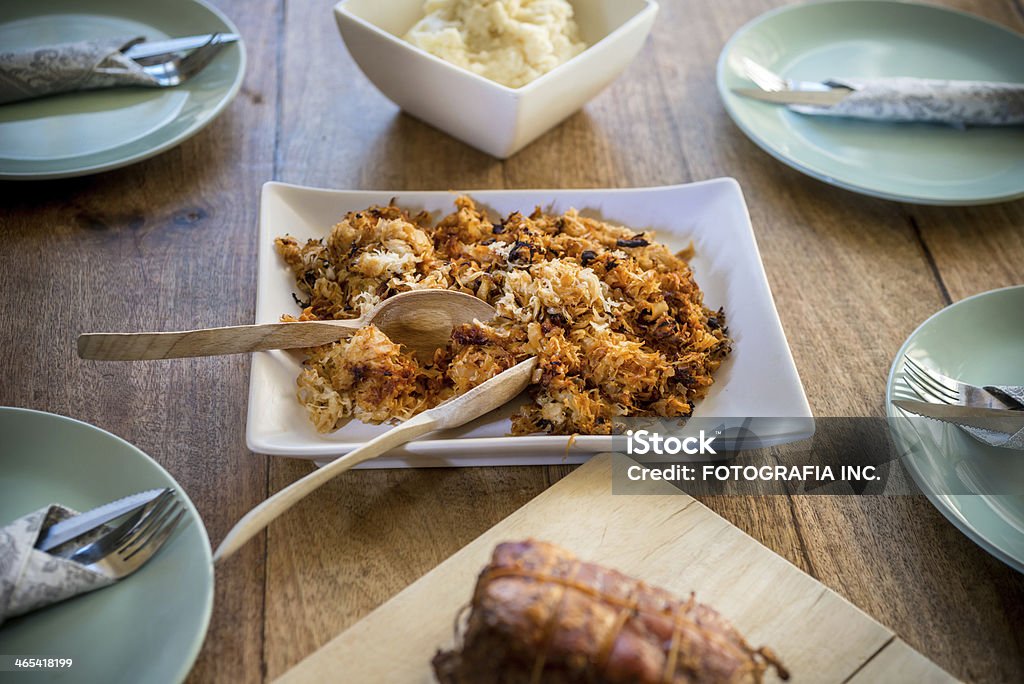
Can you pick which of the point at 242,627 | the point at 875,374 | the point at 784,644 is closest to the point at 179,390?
the point at 242,627

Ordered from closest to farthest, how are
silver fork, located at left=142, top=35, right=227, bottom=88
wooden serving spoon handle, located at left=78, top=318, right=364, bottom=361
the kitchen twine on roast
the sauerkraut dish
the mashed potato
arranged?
the kitchen twine on roast < wooden serving spoon handle, located at left=78, top=318, right=364, bottom=361 < the sauerkraut dish < the mashed potato < silver fork, located at left=142, top=35, right=227, bottom=88

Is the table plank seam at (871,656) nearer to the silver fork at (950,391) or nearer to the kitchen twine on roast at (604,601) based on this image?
the kitchen twine on roast at (604,601)

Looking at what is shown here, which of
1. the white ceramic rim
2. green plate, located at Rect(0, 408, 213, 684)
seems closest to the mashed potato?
the white ceramic rim

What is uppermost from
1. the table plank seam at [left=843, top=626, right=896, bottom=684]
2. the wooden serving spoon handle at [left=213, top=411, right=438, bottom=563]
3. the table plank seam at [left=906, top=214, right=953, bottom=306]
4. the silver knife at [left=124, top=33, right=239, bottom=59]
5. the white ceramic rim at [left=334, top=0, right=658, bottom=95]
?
the white ceramic rim at [left=334, top=0, right=658, bottom=95]

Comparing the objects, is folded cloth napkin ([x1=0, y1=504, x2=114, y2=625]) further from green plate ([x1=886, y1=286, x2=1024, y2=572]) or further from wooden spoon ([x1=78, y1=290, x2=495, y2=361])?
green plate ([x1=886, y1=286, x2=1024, y2=572])

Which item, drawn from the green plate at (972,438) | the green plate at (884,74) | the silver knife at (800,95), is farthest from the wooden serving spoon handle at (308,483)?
the silver knife at (800,95)

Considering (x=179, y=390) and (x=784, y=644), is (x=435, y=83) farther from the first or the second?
(x=784, y=644)

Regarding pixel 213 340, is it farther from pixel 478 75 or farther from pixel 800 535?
pixel 800 535

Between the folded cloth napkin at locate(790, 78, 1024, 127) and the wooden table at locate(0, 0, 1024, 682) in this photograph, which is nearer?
the wooden table at locate(0, 0, 1024, 682)
